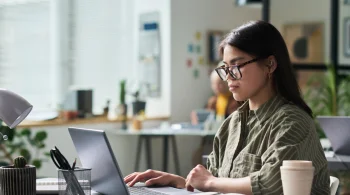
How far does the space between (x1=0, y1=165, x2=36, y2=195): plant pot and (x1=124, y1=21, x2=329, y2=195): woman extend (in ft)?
1.50

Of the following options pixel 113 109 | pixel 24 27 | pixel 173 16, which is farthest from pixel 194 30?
pixel 24 27

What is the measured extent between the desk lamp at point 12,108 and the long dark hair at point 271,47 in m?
0.79

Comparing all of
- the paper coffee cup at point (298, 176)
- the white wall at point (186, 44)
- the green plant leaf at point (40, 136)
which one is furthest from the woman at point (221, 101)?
the paper coffee cup at point (298, 176)

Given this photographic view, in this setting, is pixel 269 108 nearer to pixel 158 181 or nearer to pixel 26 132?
pixel 158 181

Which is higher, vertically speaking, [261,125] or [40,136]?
[261,125]

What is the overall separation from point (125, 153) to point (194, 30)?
1.74m

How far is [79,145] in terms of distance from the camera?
2.26 metres

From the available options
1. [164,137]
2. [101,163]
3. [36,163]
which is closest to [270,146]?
[101,163]

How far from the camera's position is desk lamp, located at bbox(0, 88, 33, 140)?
205 centimetres

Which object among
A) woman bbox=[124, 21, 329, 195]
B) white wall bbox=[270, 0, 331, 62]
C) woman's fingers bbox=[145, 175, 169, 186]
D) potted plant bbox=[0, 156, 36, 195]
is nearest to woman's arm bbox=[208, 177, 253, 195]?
woman bbox=[124, 21, 329, 195]

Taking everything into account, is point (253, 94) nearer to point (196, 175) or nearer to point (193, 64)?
point (196, 175)

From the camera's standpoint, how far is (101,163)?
85.4 inches

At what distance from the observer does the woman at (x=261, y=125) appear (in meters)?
2.28

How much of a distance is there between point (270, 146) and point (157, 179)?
0.44m
